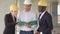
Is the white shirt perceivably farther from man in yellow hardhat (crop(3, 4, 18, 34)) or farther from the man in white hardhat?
man in yellow hardhat (crop(3, 4, 18, 34))

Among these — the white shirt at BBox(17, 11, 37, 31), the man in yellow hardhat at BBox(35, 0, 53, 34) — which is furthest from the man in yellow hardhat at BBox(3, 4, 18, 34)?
the man in yellow hardhat at BBox(35, 0, 53, 34)

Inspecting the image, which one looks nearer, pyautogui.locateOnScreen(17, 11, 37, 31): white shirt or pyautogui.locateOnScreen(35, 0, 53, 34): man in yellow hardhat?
pyautogui.locateOnScreen(35, 0, 53, 34): man in yellow hardhat

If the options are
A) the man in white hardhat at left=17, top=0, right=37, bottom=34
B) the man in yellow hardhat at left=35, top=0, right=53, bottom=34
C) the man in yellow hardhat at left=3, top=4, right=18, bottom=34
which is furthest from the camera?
the man in yellow hardhat at left=3, top=4, right=18, bottom=34

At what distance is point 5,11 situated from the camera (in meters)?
5.16

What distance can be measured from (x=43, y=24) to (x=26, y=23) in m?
0.32

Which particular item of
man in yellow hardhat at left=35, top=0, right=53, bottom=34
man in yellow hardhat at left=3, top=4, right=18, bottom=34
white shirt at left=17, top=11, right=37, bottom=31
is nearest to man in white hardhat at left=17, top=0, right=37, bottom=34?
white shirt at left=17, top=11, right=37, bottom=31

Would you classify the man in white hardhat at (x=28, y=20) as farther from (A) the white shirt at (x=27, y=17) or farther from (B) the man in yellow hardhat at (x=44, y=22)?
(B) the man in yellow hardhat at (x=44, y=22)

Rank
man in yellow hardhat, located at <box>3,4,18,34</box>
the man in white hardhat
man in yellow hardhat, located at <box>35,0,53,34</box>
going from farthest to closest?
man in yellow hardhat, located at <box>3,4,18,34</box>, the man in white hardhat, man in yellow hardhat, located at <box>35,0,53,34</box>

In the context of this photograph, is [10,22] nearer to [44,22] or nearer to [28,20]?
[28,20]

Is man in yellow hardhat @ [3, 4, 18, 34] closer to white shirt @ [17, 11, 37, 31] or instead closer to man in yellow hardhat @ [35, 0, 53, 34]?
white shirt @ [17, 11, 37, 31]

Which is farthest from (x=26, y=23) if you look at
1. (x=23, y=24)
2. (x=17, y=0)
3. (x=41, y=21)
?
(x=17, y=0)

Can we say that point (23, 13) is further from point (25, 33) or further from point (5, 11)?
point (5, 11)

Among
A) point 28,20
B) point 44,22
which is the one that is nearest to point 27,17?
point 28,20

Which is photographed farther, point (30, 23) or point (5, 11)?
point (5, 11)
